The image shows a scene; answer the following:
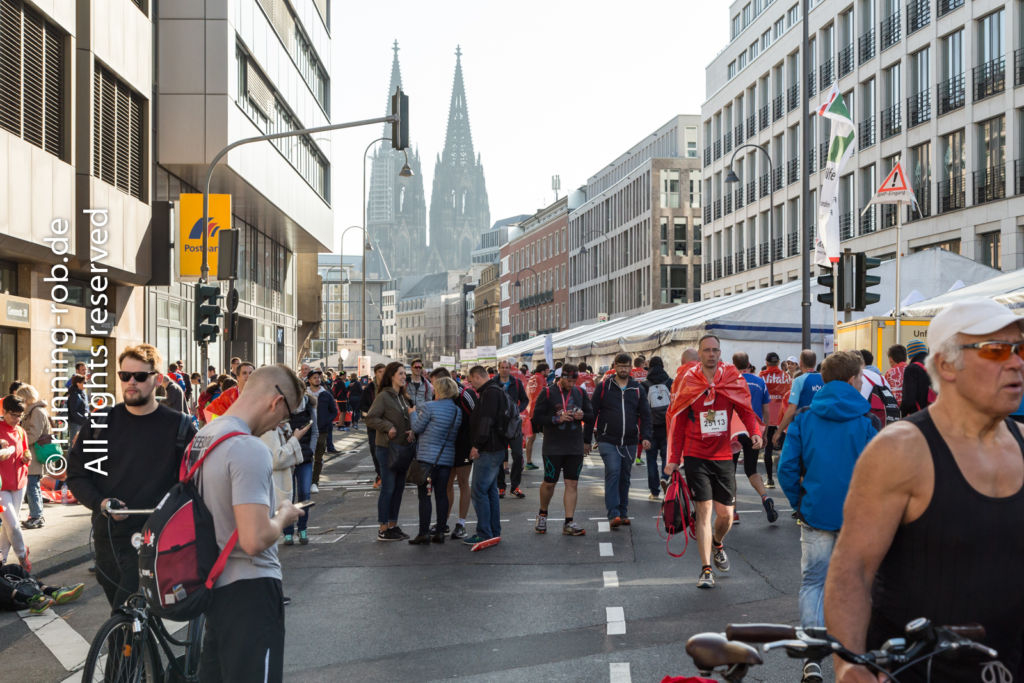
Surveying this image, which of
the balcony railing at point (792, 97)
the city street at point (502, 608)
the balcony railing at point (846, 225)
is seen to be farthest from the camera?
the balcony railing at point (792, 97)

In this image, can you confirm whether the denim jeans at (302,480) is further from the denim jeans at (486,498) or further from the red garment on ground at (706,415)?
the red garment on ground at (706,415)

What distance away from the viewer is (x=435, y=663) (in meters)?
6.91

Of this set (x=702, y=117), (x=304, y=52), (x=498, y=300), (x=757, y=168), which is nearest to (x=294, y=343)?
(x=304, y=52)

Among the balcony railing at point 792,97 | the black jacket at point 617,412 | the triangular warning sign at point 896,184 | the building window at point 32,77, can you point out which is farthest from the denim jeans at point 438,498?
the balcony railing at point 792,97

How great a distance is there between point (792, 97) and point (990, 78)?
1897 centimetres

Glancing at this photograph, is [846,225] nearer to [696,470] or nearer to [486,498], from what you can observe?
[486,498]

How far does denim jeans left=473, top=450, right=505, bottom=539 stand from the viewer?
1195 centimetres

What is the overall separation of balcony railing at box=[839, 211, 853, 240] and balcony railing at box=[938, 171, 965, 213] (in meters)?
6.98

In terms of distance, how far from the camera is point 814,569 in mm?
6551

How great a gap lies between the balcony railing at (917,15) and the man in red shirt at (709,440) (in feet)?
109

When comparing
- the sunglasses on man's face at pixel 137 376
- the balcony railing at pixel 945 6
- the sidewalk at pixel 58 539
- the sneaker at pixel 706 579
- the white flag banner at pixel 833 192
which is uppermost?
the balcony railing at pixel 945 6

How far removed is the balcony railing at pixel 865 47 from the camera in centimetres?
4441

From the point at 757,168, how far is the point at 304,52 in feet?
86.3

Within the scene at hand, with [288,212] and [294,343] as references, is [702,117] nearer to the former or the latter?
[294,343]
